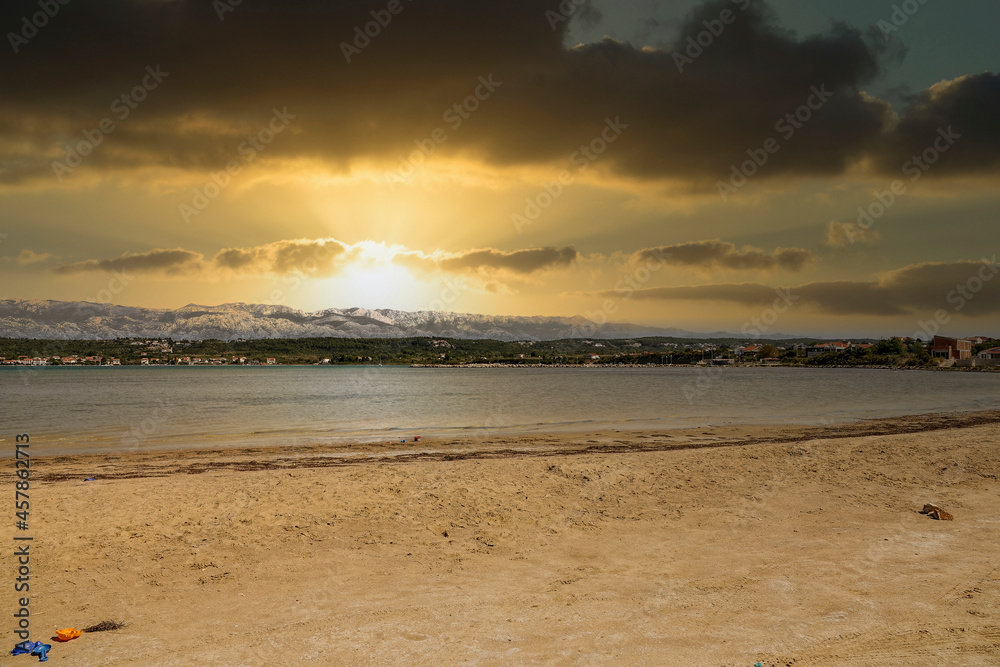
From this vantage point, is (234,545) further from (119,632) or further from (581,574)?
(581,574)

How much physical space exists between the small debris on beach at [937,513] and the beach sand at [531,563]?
1.06 feet

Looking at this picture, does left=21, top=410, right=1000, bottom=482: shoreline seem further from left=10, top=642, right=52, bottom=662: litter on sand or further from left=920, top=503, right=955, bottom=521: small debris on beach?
left=10, top=642, right=52, bottom=662: litter on sand

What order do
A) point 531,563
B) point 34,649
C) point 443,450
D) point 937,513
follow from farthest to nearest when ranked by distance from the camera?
point 443,450
point 937,513
point 531,563
point 34,649

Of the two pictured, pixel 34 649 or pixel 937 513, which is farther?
pixel 937 513

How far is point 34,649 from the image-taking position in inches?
261

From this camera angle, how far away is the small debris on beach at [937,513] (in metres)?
11.6

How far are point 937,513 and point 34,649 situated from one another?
605 inches
